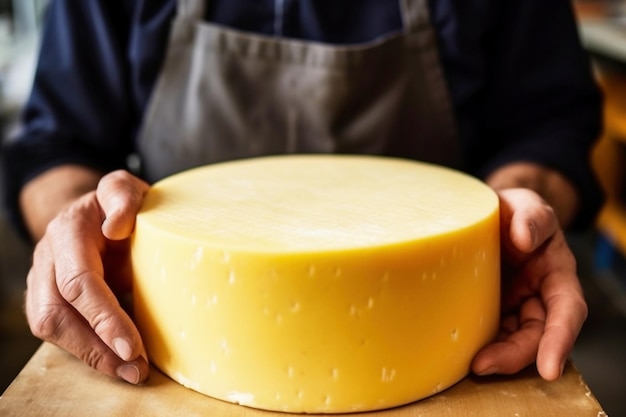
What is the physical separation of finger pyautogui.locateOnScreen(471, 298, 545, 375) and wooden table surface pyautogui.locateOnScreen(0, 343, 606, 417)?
15 mm

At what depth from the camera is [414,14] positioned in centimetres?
113

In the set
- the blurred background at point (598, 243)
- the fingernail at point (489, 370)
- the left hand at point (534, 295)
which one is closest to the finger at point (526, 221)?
the left hand at point (534, 295)

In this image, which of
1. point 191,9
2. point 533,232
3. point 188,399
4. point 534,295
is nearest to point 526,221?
point 533,232

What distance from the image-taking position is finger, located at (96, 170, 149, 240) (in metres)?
0.74

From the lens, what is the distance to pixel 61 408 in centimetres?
70

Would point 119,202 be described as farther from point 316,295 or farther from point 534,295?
point 534,295

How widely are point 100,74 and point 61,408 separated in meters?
0.63

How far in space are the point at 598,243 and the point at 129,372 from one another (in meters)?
2.10

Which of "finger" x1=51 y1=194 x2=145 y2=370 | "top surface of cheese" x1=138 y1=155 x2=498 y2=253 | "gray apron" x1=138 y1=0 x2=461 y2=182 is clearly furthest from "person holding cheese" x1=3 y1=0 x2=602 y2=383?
"finger" x1=51 y1=194 x2=145 y2=370

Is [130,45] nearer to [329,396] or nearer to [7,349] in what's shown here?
[329,396]

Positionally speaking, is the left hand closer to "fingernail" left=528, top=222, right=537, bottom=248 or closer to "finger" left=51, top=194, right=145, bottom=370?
"fingernail" left=528, top=222, right=537, bottom=248

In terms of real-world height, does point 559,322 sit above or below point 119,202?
below

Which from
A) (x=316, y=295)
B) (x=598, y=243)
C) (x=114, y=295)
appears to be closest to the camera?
(x=316, y=295)

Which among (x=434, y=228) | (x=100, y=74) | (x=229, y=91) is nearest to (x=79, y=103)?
(x=100, y=74)
